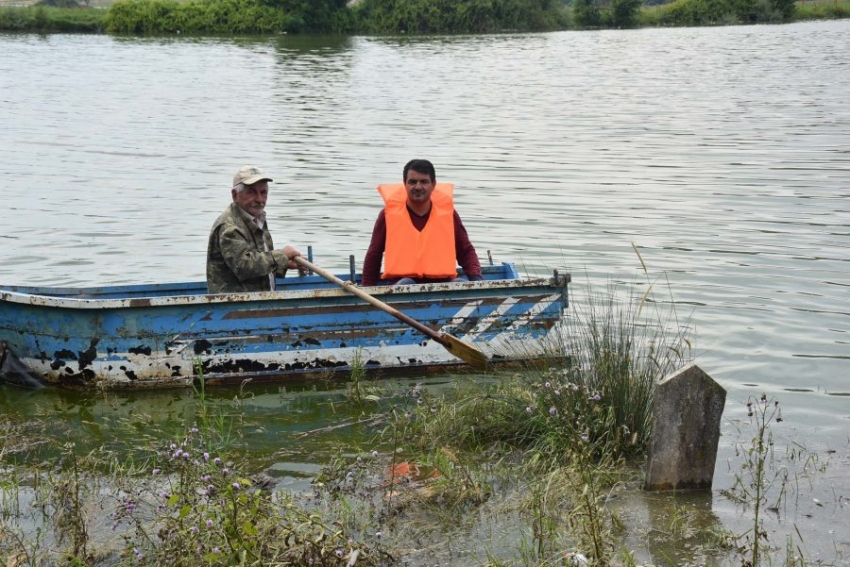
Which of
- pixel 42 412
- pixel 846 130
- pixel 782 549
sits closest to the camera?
pixel 782 549

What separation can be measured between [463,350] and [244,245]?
1.69 metres

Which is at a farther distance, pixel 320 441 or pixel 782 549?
pixel 320 441

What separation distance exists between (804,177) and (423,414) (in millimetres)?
10685

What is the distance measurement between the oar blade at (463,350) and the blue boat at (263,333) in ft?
0.94

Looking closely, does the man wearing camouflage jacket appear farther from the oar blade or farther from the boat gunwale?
the oar blade

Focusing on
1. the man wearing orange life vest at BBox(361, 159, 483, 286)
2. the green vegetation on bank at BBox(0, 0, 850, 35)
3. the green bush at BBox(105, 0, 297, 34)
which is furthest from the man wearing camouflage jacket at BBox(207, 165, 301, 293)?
the green bush at BBox(105, 0, 297, 34)

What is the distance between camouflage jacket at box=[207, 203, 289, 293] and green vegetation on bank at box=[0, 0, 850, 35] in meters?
Answer: 53.9

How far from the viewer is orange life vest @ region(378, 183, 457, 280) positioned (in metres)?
8.37

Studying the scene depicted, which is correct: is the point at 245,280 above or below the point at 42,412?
above

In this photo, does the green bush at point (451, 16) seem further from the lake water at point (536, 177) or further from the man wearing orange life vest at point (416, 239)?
the man wearing orange life vest at point (416, 239)

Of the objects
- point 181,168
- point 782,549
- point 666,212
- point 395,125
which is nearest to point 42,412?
point 782,549

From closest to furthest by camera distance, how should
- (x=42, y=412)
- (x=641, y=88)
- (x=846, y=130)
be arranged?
(x=42, y=412) < (x=846, y=130) < (x=641, y=88)

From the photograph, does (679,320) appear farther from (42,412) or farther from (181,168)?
(181,168)

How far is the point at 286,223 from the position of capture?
1345cm
